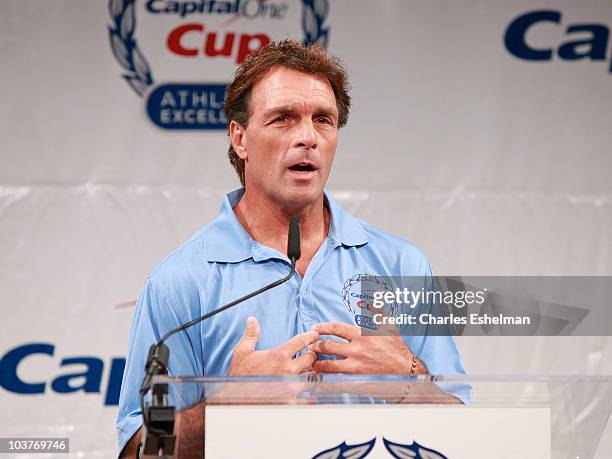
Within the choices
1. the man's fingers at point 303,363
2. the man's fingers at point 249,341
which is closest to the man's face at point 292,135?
the man's fingers at point 249,341

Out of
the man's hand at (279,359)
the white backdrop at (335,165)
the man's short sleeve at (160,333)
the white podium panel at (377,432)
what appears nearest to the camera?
the white podium panel at (377,432)

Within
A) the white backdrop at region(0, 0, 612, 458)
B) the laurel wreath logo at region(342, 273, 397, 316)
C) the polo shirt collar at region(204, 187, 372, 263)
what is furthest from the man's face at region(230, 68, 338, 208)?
the white backdrop at region(0, 0, 612, 458)

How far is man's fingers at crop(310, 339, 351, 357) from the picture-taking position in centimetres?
195

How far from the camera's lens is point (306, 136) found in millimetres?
2369

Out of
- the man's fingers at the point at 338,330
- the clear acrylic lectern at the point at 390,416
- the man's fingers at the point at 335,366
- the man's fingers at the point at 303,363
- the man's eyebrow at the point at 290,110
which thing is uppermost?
the man's eyebrow at the point at 290,110

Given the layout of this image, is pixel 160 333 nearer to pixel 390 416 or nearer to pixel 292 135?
pixel 292 135

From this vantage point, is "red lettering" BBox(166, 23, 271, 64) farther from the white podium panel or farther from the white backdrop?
the white podium panel

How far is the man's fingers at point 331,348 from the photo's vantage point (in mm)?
1945

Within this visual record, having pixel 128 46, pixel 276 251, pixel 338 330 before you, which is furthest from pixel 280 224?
pixel 128 46

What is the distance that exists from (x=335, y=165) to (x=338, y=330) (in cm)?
159

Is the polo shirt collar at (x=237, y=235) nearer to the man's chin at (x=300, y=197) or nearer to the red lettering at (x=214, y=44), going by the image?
the man's chin at (x=300, y=197)

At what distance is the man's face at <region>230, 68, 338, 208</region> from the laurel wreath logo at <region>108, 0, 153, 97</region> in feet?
3.46

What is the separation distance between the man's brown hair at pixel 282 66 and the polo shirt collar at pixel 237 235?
0.24m

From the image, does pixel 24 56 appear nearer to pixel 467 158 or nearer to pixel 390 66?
pixel 390 66
